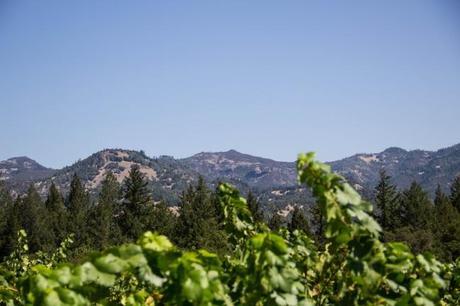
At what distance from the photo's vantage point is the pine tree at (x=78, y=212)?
6388 cm

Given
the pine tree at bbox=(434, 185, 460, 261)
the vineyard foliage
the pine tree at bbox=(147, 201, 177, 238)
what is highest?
the vineyard foliage

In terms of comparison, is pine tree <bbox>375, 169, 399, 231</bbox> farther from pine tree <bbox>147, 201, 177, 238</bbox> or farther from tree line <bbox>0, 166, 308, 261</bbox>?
pine tree <bbox>147, 201, 177, 238</bbox>

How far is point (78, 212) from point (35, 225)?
6.09 m

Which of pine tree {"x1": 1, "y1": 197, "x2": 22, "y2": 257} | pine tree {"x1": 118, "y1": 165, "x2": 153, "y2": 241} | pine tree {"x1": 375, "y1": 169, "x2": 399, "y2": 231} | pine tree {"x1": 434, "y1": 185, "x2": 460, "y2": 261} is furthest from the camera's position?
pine tree {"x1": 1, "y1": 197, "x2": 22, "y2": 257}

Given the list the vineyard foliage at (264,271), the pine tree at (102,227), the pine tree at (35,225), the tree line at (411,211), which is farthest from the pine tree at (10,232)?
the vineyard foliage at (264,271)

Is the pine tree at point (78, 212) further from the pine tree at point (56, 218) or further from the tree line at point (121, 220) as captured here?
the pine tree at point (56, 218)

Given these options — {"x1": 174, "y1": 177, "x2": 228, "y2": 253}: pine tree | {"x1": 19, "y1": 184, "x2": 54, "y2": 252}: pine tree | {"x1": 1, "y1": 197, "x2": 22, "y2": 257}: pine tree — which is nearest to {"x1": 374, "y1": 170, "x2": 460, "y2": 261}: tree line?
{"x1": 174, "y1": 177, "x2": 228, "y2": 253}: pine tree

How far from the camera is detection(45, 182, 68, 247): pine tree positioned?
64375 mm

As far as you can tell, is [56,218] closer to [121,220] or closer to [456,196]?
[121,220]

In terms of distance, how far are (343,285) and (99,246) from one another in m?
57.9

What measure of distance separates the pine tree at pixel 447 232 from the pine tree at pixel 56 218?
45.0 metres

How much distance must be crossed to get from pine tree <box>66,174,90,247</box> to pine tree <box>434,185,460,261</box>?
140ft

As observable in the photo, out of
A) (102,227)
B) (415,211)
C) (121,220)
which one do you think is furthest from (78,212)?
(415,211)

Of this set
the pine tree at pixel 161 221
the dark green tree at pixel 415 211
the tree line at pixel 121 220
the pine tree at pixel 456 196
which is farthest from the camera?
the pine tree at pixel 456 196
